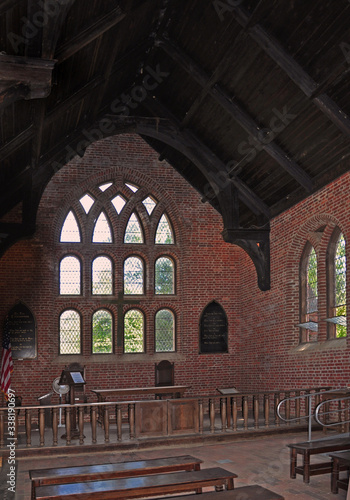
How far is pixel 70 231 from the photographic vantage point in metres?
15.2

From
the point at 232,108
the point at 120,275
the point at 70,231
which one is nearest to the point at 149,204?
the point at 120,275

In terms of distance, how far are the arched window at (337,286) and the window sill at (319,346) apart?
174 mm

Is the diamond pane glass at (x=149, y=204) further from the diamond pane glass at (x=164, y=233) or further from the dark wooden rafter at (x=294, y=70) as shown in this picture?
the dark wooden rafter at (x=294, y=70)

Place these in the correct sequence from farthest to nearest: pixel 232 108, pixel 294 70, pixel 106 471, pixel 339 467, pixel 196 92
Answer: pixel 196 92
pixel 232 108
pixel 294 70
pixel 339 467
pixel 106 471

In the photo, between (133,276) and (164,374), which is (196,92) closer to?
(133,276)

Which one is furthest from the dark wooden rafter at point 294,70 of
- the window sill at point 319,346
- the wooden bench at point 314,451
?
the wooden bench at point 314,451

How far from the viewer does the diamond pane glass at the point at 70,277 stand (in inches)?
592

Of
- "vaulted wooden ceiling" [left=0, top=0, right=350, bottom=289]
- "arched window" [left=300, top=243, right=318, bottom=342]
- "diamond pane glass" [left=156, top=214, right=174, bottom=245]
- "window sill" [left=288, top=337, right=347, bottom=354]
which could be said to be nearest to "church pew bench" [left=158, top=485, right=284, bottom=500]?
"vaulted wooden ceiling" [left=0, top=0, right=350, bottom=289]

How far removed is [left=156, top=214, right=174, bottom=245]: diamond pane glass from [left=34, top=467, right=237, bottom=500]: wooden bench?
10603 millimetres

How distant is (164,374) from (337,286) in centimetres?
541

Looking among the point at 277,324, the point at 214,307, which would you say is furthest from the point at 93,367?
the point at 277,324

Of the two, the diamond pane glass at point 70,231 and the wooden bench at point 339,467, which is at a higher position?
the diamond pane glass at point 70,231

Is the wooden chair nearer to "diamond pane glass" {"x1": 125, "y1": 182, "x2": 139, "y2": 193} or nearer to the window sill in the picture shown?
the window sill

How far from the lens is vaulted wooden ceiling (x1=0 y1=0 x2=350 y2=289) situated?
791 cm
